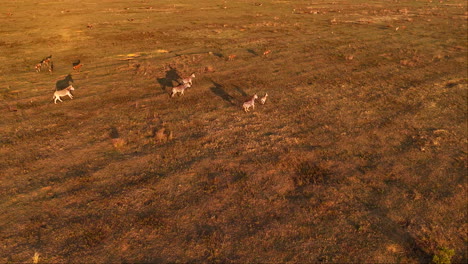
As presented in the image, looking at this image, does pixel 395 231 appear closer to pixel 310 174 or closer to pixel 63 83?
pixel 310 174

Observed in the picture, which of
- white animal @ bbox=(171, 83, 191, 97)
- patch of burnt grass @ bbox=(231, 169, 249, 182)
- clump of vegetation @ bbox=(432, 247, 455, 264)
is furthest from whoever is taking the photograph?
white animal @ bbox=(171, 83, 191, 97)

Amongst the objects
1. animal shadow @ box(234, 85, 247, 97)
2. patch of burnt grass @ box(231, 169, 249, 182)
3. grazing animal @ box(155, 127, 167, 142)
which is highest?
animal shadow @ box(234, 85, 247, 97)

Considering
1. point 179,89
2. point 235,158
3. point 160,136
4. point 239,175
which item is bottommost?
point 239,175

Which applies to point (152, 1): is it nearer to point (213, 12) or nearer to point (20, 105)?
point (213, 12)

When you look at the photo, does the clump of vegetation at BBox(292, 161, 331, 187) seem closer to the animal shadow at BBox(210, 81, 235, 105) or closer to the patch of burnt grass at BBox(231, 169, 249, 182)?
the patch of burnt grass at BBox(231, 169, 249, 182)

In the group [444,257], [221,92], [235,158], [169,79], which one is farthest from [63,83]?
[444,257]

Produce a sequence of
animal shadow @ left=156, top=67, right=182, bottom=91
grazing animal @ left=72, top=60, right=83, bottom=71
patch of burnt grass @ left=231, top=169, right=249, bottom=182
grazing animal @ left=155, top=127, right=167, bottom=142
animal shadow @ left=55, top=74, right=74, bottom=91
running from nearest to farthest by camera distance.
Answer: patch of burnt grass @ left=231, top=169, right=249, bottom=182, grazing animal @ left=155, top=127, right=167, bottom=142, animal shadow @ left=55, top=74, right=74, bottom=91, animal shadow @ left=156, top=67, right=182, bottom=91, grazing animal @ left=72, top=60, right=83, bottom=71

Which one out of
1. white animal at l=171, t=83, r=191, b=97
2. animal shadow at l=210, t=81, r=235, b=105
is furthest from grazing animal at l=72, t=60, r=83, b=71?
animal shadow at l=210, t=81, r=235, b=105

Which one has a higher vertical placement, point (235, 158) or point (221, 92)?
point (221, 92)
